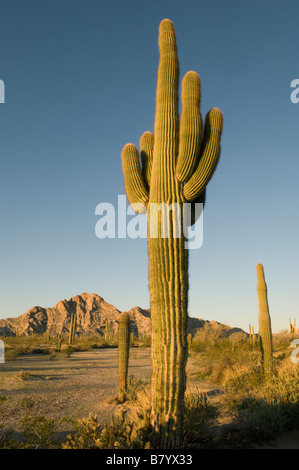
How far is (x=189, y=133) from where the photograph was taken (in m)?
5.95

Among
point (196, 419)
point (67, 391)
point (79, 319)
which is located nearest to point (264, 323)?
point (196, 419)

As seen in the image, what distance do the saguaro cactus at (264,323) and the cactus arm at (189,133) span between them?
26.5 ft

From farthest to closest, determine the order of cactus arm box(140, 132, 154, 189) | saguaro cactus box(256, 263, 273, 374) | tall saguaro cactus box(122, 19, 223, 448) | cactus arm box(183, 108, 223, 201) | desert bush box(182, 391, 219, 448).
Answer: saguaro cactus box(256, 263, 273, 374) → cactus arm box(140, 132, 154, 189) → desert bush box(182, 391, 219, 448) → cactus arm box(183, 108, 223, 201) → tall saguaro cactus box(122, 19, 223, 448)

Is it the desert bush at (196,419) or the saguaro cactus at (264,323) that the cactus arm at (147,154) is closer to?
the desert bush at (196,419)

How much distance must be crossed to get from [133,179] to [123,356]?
6.29 metres

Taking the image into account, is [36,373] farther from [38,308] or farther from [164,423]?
[38,308]

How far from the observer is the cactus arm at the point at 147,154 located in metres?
6.74

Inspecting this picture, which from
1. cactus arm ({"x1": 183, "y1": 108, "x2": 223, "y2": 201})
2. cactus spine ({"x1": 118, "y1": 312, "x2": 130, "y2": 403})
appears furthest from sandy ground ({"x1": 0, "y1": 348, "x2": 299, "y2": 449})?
cactus arm ({"x1": 183, "y1": 108, "x2": 223, "y2": 201})

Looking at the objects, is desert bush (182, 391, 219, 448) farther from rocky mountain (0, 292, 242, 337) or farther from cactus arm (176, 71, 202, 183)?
rocky mountain (0, 292, 242, 337)

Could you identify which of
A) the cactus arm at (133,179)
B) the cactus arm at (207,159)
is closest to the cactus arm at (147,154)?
the cactus arm at (133,179)

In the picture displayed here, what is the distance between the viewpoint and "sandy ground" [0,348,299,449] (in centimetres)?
841

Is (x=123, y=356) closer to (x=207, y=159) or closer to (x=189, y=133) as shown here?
(x=207, y=159)

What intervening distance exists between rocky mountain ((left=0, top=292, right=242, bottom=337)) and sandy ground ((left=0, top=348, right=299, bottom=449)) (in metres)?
53.5
